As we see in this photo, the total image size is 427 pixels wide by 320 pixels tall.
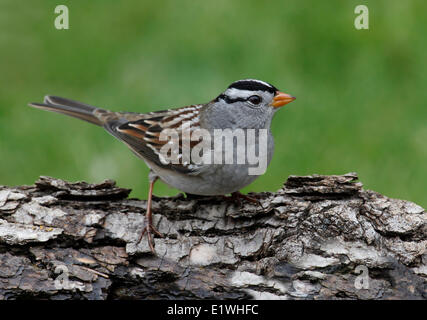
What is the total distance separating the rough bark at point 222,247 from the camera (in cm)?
370

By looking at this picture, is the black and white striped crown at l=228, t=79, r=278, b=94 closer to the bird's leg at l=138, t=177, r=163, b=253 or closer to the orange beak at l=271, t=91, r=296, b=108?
the orange beak at l=271, t=91, r=296, b=108

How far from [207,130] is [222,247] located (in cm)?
87

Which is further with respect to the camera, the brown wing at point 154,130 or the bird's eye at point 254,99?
the brown wing at point 154,130

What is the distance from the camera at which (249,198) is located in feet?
14.1

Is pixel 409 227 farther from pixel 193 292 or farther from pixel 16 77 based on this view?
pixel 16 77

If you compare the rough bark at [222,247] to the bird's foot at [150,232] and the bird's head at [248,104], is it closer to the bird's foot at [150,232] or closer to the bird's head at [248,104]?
the bird's foot at [150,232]

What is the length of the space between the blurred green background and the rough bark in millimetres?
1790

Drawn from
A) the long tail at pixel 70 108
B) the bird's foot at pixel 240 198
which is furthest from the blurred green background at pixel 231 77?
the bird's foot at pixel 240 198

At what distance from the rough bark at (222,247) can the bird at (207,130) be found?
18 centimetres

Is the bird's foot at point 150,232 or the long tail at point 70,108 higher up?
the long tail at point 70,108

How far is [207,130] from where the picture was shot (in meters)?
4.44

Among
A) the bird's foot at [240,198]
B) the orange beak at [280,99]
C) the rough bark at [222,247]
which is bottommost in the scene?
the rough bark at [222,247]

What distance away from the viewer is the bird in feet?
13.7

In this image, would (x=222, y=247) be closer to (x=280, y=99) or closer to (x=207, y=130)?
(x=207, y=130)
